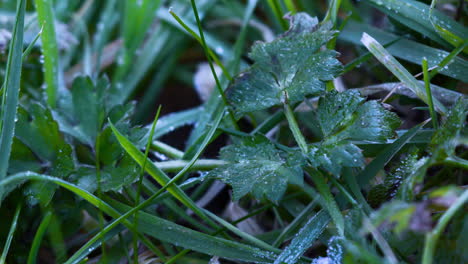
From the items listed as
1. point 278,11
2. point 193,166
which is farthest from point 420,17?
point 193,166

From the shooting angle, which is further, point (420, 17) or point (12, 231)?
point (420, 17)

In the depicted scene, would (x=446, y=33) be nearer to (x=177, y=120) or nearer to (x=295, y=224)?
(x=295, y=224)

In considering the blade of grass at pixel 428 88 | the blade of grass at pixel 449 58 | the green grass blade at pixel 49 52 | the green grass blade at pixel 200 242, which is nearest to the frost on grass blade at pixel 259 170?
the green grass blade at pixel 200 242

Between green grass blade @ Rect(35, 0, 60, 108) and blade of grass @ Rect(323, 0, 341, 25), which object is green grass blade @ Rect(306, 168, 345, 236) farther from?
green grass blade @ Rect(35, 0, 60, 108)

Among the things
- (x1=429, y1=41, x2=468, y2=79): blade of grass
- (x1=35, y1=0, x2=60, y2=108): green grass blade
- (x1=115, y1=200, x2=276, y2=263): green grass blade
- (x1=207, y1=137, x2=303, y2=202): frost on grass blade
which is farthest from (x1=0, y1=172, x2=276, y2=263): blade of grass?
(x1=429, y1=41, x2=468, y2=79): blade of grass

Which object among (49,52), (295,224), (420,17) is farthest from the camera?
(49,52)

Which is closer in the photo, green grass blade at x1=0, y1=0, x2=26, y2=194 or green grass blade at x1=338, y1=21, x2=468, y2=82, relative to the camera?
green grass blade at x1=0, y1=0, x2=26, y2=194

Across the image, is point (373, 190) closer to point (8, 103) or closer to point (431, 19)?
point (431, 19)
